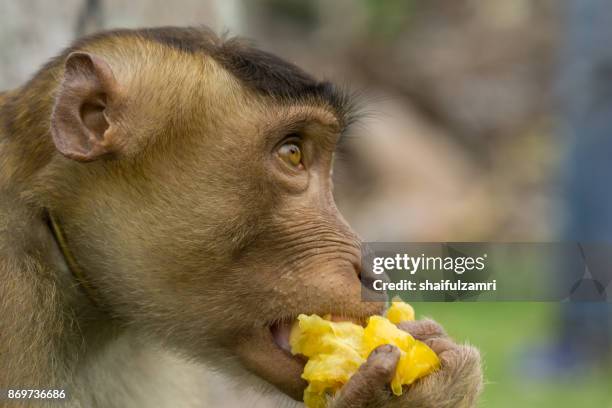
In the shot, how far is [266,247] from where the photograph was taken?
440cm

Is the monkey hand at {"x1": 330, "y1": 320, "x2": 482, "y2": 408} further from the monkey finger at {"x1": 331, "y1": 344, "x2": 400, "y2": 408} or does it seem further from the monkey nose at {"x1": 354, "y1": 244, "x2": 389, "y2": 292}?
the monkey nose at {"x1": 354, "y1": 244, "x2": 389, "y2": 292}

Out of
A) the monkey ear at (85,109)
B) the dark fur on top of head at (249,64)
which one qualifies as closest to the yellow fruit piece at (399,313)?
the dark fur on top of head at (249,64)

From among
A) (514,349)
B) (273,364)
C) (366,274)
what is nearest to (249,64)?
(366,274)

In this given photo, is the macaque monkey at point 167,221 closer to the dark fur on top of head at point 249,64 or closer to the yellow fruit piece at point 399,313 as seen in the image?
the dark fur on top of head at point 249,64

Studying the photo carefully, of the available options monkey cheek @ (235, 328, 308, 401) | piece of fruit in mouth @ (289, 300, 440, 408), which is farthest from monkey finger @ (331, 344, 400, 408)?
monkey cheek @ (235, 328, 308, 401)

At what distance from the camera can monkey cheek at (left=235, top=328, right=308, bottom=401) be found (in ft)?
14.2

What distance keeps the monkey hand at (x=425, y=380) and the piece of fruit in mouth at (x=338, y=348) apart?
6 cm

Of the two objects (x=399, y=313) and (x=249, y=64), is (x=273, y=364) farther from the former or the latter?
(x=249, y=64)

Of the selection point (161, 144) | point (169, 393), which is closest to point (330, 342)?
point (161, 144)

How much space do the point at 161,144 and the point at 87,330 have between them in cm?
82

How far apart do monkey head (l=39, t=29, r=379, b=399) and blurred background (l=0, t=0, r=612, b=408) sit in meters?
2.83

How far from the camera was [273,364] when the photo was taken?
14.2ft

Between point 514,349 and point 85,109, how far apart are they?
6.80 m

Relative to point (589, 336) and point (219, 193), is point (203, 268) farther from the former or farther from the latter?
point (589, 336)
